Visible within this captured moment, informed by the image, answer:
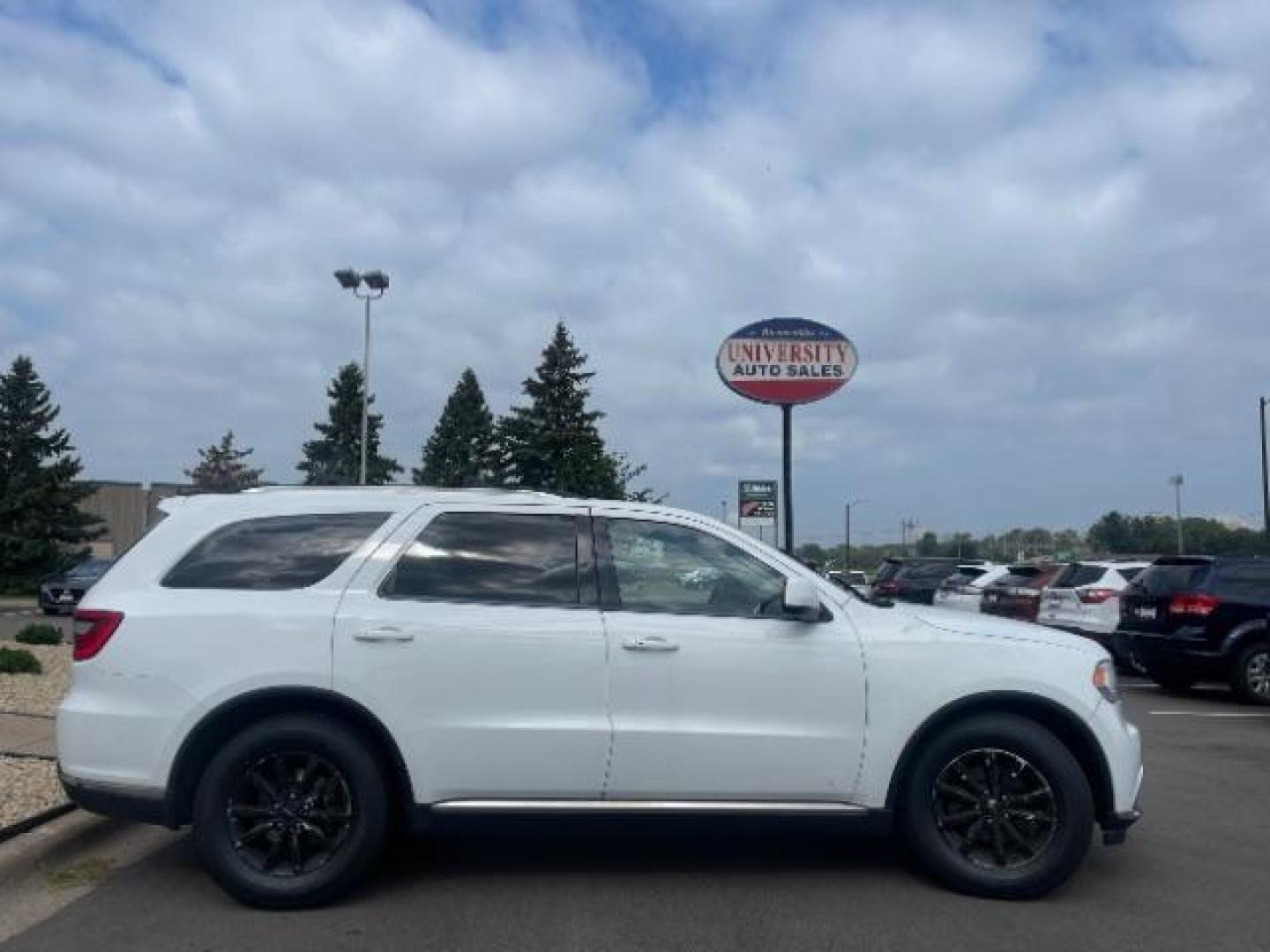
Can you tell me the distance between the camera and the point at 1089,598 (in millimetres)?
16766

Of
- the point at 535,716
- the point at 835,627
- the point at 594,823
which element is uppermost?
the point at 835,627

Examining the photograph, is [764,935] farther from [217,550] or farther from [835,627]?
[217,550]

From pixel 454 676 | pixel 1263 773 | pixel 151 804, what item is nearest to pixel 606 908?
pixel 454 676

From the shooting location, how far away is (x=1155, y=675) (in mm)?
14367

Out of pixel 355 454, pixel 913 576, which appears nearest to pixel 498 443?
pixel 355 454

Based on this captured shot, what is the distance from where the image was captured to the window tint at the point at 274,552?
19.0ft

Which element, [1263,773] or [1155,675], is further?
[1155,675]

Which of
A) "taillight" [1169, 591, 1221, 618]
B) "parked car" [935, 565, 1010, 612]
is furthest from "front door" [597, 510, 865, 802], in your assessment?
"parked car" [935, 565, 1010, 612]

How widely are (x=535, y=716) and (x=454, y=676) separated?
407 millimetres

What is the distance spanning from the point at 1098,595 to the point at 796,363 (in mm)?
5192

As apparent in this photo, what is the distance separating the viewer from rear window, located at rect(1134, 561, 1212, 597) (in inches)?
548

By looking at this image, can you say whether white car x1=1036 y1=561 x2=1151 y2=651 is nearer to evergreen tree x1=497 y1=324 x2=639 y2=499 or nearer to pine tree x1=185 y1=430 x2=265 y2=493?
evergreen tree x1=497 y1=324 x2=639 y2=499

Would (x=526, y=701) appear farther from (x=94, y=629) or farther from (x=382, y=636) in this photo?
(x=94, y=629)

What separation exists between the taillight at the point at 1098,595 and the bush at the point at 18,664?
1289cm
